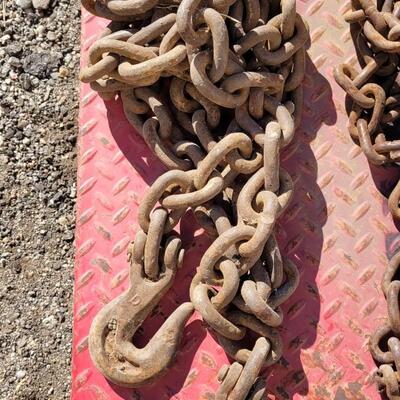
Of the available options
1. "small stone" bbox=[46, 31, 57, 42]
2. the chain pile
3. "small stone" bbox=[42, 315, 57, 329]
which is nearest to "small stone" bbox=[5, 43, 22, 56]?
"small stone" bbox=[46, 31, 57, 42]

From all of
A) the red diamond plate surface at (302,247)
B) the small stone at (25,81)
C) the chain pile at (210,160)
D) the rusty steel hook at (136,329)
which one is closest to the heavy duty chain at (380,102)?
the red diamond plate surface at (302,247)

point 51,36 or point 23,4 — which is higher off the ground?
point 23,4

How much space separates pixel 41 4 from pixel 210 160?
1099mm

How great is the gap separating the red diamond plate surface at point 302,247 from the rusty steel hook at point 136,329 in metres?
0.08

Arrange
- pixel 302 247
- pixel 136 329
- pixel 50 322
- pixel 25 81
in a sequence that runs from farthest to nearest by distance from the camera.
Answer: pixel 25 81 < pixel 50 322 < pixel 302 247 < pixel 136 329

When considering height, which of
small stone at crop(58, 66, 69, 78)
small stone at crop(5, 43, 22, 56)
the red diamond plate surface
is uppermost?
small stone at crop(5, 43, 22, 56)

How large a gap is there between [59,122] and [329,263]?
1083 mm

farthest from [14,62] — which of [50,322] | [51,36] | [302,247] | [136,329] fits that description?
[302,247]

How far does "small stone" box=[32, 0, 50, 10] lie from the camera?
2.28 m

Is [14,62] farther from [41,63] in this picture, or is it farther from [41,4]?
[41,4]

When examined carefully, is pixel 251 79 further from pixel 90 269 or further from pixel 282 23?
pixel 90 269

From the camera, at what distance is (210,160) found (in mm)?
1646

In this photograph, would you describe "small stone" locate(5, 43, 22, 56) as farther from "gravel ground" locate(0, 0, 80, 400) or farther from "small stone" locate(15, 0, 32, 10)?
"small stone" locate(15, 0, 32, 10)

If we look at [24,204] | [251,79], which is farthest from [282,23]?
[24,204]
